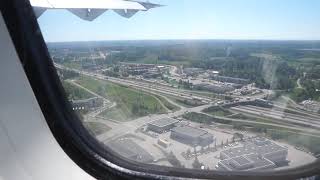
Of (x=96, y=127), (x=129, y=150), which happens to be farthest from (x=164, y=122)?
(x=96, y=127)

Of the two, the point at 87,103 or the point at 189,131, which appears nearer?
the point at 189,131

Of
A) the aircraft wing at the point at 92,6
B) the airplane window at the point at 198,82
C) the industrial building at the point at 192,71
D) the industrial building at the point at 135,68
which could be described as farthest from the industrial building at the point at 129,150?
the aircraft wing at the point at 92,6

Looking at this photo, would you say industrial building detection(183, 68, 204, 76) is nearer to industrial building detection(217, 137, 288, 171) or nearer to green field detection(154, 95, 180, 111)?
green field detection(154, 95, 180, 111)

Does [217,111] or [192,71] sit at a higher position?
[192,71]

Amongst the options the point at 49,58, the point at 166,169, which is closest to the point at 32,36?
the point at 49,58

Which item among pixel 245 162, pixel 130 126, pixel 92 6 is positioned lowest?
pixel 245 162

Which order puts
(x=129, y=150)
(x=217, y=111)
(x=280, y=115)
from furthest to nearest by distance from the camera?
(x=129, y=150) → (x=217, y=111) → (x=280, y=115)

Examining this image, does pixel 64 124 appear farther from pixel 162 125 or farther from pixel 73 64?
pixel 162 125

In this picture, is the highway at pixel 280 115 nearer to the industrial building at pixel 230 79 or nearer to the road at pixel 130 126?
the industrial building at pixel 230 79

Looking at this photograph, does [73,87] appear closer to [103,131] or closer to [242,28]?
[103,131]
